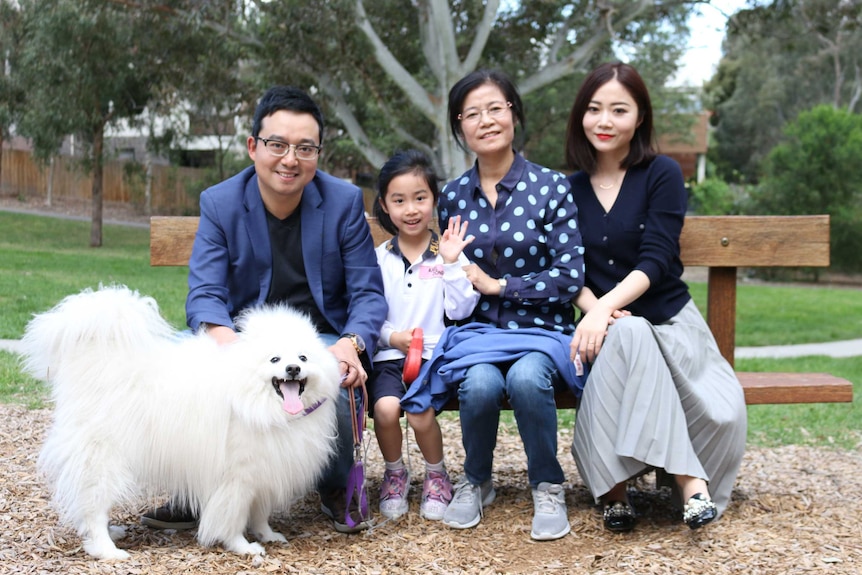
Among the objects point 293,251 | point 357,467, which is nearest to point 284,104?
point 293,251

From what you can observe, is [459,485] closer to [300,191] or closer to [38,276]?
[300,191]

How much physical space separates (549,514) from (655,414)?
582mm

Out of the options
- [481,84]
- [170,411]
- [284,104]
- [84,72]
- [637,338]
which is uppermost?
[84,72]

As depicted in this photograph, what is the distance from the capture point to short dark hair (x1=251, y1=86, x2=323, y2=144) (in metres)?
3.46

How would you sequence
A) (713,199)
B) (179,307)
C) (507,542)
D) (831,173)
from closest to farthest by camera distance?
(507,542) → (179,307) → (831,173) → (713,199)

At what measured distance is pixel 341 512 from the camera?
3572mm

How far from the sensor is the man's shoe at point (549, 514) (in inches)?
134

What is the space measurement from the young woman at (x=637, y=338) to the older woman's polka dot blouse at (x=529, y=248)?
141 mm

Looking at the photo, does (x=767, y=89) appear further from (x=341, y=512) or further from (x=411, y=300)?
(x=341, y=512)

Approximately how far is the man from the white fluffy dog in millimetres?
315

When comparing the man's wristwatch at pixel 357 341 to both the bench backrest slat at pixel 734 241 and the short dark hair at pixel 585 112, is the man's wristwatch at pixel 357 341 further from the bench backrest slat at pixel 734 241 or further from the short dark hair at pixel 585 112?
the short dark hair at pixel 585 112

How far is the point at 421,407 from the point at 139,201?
30.5 meters

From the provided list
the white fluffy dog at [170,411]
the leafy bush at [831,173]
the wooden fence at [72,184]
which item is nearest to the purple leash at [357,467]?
the white fluffy dog at [170,411]

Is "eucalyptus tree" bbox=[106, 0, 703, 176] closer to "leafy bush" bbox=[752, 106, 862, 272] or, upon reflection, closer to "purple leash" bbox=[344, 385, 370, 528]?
"leafy bush" bbox=[752, 106, 862, 272]
